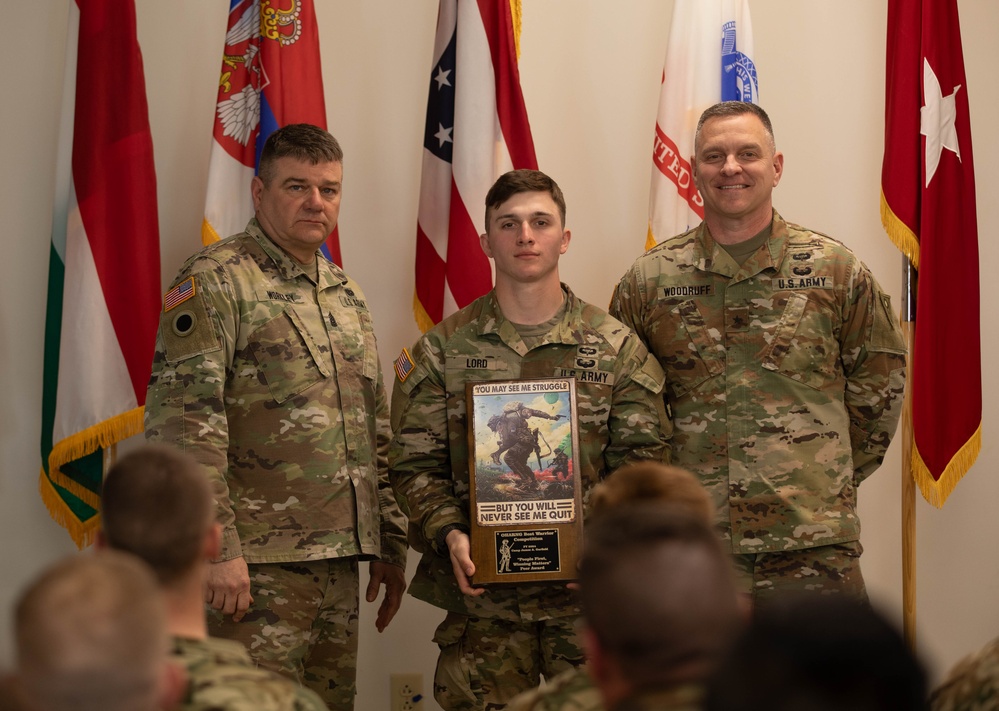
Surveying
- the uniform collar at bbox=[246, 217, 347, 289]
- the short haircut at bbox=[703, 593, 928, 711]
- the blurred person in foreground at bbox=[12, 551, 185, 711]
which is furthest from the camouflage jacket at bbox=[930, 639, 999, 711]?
the uniform collar at bbox=[246, 217, 347, 289]

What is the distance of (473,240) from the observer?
402cm

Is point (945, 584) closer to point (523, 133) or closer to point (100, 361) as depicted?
point (523, 133)

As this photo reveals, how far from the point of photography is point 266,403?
3236 millimetres

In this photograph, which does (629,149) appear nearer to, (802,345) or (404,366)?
(802,345)

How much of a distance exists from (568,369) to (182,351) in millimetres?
1103

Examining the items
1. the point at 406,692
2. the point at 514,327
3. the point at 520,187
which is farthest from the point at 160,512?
the point at 406,692

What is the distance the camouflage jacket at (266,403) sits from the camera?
3.08 meters

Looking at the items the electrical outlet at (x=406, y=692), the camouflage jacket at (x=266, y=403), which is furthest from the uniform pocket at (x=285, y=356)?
the electrical outlet at (x=406, y=692)

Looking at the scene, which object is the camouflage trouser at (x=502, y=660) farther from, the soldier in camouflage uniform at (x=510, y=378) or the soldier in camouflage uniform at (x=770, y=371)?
the soldier in camouflage uniform at (x=770, y=371)

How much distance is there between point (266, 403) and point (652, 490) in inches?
57.8

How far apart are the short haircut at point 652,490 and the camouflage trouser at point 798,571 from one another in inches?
43.6

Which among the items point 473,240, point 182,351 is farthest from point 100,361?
point 473,240

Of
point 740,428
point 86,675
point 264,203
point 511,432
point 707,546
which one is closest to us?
point 86,675

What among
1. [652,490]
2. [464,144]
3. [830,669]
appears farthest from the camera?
[464,144]
